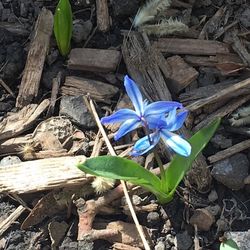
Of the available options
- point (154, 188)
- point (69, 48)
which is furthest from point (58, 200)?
point (69, 48)

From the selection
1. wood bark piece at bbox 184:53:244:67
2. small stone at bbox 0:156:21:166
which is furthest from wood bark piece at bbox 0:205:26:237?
wood bark piece at bbox 184:53:244:67

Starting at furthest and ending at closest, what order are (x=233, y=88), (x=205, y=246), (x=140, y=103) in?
(x=233, y=88) → (x=205, y=246) → (x=140, y=103)

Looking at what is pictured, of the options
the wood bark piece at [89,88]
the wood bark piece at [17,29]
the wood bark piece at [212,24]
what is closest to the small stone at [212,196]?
the wood bark piece at [89,88]

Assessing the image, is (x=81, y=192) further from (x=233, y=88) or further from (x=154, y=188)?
(x=233, y=88)

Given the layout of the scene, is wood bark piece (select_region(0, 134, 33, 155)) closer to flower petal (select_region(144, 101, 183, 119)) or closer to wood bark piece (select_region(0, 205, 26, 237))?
wood bark piece (select_region(0, 205, 26, 237))

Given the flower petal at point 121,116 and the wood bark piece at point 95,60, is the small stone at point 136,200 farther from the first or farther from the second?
the wood bark piece at point 95,60

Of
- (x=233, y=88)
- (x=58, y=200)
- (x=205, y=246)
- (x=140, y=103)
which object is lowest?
(x=205, y=246)
